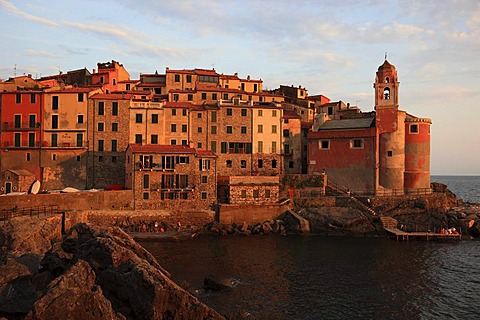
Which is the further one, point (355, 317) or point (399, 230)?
point (399, 230)

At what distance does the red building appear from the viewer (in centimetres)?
5734

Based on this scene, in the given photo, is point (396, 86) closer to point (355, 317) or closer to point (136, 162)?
point (136, 162)

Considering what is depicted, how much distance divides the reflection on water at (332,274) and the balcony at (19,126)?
27.0 m

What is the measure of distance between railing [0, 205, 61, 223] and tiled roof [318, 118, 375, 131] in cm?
3850

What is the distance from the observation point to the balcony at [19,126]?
55656mm

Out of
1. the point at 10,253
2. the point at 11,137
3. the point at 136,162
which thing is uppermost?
the point at 11,137

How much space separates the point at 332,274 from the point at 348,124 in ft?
107

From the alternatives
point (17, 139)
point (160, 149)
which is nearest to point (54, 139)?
point (17, 139)

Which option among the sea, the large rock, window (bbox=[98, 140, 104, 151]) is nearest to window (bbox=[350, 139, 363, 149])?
the sea

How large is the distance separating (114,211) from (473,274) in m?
37.3

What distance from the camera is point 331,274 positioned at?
3281cm

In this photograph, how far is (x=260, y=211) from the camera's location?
51250 mm

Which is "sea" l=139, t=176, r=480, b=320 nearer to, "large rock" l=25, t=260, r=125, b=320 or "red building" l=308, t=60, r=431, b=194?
"large rock" l=25, t=260, r=125, b=320

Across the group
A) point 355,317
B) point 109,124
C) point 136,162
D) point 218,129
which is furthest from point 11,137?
point 355,317
